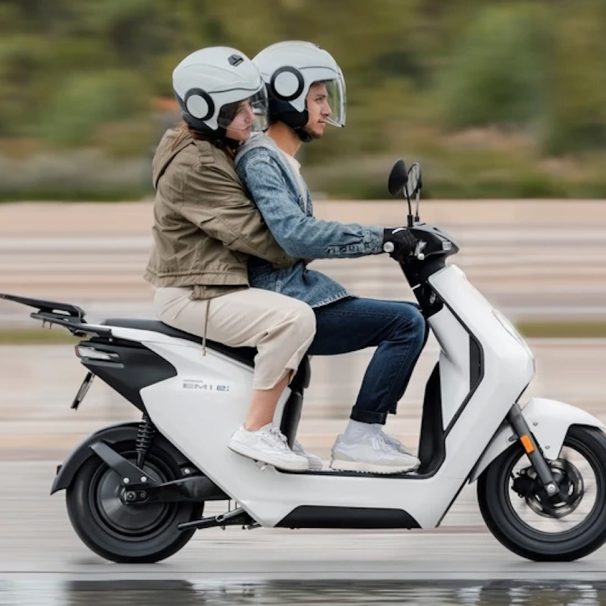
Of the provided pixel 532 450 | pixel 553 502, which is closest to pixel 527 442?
pixel 532 450

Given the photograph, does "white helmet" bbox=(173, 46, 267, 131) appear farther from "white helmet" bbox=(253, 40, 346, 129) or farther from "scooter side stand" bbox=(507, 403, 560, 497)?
"scooter side stand" bbox=(507, 403, 560, 497)

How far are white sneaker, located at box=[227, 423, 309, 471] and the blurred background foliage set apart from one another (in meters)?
22.9

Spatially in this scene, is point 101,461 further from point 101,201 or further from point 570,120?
point 570,120

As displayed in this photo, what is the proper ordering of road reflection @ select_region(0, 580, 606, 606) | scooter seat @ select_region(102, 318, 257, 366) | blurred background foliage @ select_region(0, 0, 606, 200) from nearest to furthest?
1. road reflection @ select_region(0, 580, 606, 606)
2. scooter seat @ select_region(102, 318, 257, 366)
3. blurred background foliage @ select_region(0, 0, 606, 200)

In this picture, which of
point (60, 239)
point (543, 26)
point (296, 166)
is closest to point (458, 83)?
point (543, 26)

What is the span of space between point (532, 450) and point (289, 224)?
42.7 inches

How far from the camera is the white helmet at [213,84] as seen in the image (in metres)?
5.72

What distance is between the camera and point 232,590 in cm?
555

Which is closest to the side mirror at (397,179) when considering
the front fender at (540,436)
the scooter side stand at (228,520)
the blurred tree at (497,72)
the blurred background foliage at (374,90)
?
the front fender at (540,436)

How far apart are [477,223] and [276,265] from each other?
1773cm

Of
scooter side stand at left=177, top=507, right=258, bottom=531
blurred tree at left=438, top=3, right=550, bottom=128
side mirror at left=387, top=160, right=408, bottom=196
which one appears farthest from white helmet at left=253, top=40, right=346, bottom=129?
blurred tree at left=438, top=3, right=550, bottom=128

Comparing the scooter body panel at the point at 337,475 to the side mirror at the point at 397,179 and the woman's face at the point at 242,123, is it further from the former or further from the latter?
the woman's face at the point at 242,123

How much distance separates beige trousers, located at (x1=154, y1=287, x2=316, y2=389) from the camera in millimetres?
5770

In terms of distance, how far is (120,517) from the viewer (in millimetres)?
6043
